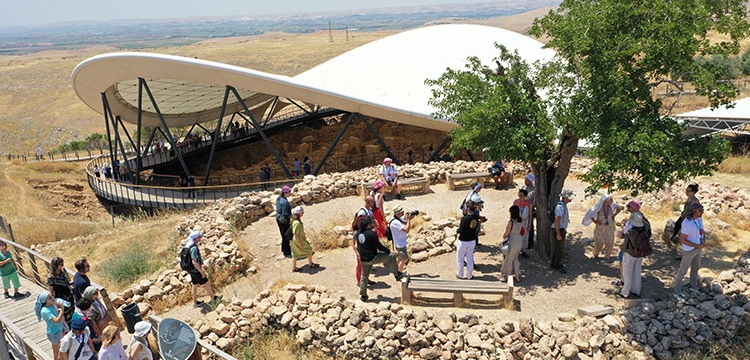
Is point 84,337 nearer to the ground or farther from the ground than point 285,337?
farther from the ground

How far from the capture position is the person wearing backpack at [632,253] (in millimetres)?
8180

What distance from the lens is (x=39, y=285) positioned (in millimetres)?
10297

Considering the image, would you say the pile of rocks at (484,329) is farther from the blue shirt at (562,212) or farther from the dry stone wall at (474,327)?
the blue shirt at (562,212)

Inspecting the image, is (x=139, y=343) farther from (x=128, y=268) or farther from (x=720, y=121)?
(x=720, y=121)

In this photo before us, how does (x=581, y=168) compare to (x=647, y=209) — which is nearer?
(x=647, y=209)

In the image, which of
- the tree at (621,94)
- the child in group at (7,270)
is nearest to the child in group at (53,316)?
the child in group at (7,270)

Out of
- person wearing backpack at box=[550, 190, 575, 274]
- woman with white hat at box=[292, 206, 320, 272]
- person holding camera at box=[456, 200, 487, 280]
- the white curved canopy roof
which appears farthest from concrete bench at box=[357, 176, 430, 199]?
person holding camera at box=[456, 200, 487, 280]

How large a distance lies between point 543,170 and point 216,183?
1728cm

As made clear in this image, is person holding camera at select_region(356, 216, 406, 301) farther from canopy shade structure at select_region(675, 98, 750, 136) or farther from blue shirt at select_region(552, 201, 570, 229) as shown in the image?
canopy shade structure at select_region(675, 98, 750, 136)

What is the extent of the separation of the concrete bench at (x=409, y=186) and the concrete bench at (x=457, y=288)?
626 centimetres

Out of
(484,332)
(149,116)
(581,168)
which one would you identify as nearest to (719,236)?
(581,168)

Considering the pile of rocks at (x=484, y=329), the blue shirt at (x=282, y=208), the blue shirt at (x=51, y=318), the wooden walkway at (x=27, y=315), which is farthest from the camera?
the blue shirt at (x=282, y=208)

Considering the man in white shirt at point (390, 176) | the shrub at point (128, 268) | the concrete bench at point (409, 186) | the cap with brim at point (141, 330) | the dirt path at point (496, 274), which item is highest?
the cap with brim at point (141, 330)

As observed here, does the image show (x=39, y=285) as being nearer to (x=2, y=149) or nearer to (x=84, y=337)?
(x=84, y=337)
